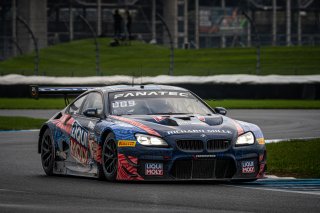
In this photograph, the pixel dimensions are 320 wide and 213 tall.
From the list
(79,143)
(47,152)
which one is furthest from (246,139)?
(47,152)

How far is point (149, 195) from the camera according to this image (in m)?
10.1

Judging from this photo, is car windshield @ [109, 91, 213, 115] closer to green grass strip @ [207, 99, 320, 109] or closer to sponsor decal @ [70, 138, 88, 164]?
sponsor decal @ [70, 138, 88, 164]

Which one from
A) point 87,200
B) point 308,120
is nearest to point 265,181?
point 87,200

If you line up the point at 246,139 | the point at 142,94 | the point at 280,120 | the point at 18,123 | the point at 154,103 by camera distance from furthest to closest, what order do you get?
the point at 280,120 → the point at 18,123 → the point at 142,94 → the point at 154,103 → the point at 246,139

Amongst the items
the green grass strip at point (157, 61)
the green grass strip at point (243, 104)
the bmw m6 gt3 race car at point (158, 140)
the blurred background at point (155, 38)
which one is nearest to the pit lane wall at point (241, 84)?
the green grass strip at point (243, 104)

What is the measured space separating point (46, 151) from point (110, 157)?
2156mm

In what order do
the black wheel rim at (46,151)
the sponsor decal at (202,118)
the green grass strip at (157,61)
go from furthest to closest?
the green grass strip at (157,61), the black wheel rim at (46,151), the sponsor decal at (202,118)

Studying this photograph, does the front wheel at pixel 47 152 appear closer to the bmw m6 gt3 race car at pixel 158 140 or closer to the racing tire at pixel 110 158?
the bmw m6 gt3 race car at pixel 158 140

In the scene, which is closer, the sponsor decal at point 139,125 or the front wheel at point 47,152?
the sponsor decal at point 139,125

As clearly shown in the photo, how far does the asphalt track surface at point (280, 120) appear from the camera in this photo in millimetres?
20853

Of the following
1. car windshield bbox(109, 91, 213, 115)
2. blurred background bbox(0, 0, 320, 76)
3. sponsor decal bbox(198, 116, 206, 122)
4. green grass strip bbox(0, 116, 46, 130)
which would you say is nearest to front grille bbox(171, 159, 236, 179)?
sponsor decal bbox(198, 116, 206, 122)

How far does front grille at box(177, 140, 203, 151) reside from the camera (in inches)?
439

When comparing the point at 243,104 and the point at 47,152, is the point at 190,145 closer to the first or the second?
the point at 47,152

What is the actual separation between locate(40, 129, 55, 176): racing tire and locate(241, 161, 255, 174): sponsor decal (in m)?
2.93
